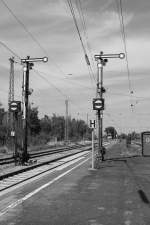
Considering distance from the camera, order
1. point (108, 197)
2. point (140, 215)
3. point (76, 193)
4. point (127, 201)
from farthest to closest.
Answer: point (76, 193) → point (108, 197) → point (127, 201) → point (140, 215)

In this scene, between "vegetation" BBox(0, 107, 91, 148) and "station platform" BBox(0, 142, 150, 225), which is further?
"vegetation" BBox(0, 107, 91, 148)

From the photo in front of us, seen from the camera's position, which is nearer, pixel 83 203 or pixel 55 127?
pixel 83 203

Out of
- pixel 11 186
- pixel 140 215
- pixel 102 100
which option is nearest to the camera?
pixel 140 215

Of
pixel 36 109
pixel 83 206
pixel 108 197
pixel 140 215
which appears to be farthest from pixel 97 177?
pixel 36 109

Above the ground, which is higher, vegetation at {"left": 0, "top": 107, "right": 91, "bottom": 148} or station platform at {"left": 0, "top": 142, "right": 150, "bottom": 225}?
vegetation at {"left": 0, "top": 107, "right": 91, "bottom": 148}

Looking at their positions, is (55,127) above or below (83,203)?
above

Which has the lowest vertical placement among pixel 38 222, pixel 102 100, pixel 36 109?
pixel 38 222

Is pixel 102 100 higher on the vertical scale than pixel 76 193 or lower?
higher

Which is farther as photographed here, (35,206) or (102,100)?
(102,100)

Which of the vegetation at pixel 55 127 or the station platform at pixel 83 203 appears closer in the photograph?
the station platform at pixel 83 203

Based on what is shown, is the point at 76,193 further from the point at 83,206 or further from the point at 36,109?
the point at 36,109

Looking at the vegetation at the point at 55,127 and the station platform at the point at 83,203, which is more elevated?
the vegetation at the point at 55,127

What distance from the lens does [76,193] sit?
47.3ft

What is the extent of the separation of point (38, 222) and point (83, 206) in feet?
7.63
